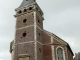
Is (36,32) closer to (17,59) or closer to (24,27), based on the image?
(24,27)

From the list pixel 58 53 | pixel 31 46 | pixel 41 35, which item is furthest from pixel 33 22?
pixel 58 53

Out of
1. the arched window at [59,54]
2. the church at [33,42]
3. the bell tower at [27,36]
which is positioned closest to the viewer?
the bell tower at [27,36]

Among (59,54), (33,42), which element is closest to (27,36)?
(33,42)

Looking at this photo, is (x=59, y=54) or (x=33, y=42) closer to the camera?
(x=33, y=42)

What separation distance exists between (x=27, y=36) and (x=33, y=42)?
174 cm

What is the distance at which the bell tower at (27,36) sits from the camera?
15638mm

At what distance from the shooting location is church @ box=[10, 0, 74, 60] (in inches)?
625

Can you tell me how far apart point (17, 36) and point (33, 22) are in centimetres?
388

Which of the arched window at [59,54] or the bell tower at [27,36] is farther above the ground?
the bell tower at [27,36]

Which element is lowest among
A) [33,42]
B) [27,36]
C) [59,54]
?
[59,54]

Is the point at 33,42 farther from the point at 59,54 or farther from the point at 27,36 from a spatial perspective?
the point at 59,54

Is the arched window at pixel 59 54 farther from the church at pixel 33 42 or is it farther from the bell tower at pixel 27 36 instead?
the bell tower at pixel 27 36

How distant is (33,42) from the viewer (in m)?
16.0

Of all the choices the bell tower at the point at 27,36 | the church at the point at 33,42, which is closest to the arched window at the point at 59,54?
the church at the point at 33,42
